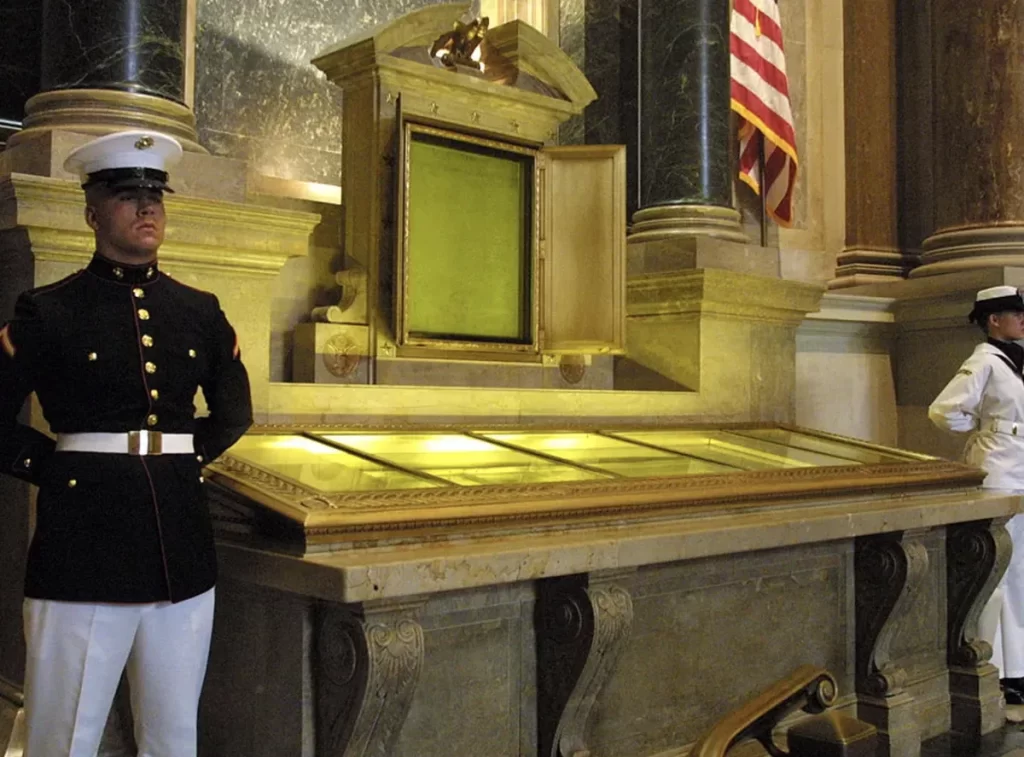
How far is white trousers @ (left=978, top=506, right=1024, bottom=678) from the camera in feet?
17.9

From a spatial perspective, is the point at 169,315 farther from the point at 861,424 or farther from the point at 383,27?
the point at 861,424

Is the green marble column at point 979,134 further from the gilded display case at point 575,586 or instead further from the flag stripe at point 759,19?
the gilded display case at point 575,586

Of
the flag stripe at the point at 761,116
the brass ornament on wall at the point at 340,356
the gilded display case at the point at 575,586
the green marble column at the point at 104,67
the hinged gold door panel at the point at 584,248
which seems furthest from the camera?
the flag stripe at the point at 761,116

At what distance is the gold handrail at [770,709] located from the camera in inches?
157

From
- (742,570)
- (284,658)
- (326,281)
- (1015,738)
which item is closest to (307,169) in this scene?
(326,281)

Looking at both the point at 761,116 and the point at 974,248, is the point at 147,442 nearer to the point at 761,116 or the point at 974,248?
the point at 761,116

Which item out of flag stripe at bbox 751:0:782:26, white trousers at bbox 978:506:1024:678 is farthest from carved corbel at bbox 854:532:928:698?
flag stripe at bbox 751:0:782:26

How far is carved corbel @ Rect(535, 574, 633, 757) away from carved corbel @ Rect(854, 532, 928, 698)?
158cm

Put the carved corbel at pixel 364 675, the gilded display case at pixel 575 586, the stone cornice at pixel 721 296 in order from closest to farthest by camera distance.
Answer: the carved corbel at pixel 364 675 → the gilded display case at pixel 575 586 → the stone cornice at pixel 721 296

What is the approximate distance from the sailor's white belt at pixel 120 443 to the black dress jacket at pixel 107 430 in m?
0.01

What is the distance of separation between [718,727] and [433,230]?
2.57 metres

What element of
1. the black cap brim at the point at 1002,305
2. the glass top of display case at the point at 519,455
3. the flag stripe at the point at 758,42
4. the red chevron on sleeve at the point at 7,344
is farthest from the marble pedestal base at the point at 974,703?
the flag stripe at the point at 758,42

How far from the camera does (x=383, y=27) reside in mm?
5348

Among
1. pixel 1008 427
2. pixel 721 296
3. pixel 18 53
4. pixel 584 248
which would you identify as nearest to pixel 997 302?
pixel 1008 427
